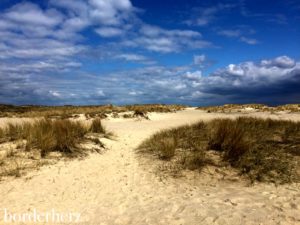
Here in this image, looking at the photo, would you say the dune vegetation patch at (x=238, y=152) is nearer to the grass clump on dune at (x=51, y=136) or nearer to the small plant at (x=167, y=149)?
the small plant at (x=167, y=149)

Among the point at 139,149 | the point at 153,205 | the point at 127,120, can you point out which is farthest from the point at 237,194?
the point at 127,120

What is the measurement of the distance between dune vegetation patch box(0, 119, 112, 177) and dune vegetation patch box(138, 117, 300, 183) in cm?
197

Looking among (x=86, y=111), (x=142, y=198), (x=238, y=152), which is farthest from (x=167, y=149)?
(x=86, y=111)

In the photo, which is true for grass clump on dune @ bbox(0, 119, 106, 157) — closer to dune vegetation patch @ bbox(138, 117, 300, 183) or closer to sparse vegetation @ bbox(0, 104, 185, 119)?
dune vegetation patch @ bbox(138, 117, 300, 183)

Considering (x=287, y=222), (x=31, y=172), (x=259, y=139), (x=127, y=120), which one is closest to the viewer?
(x=287, y=222)

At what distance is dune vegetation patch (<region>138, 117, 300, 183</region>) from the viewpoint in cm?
721

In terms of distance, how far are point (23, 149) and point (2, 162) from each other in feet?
3.69

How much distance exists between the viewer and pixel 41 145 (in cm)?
871

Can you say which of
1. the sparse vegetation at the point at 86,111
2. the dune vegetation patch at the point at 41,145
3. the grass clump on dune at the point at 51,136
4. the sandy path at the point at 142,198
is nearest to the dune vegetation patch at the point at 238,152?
the sandy path at the point at 142,198

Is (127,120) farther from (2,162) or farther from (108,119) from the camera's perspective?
(2,162)

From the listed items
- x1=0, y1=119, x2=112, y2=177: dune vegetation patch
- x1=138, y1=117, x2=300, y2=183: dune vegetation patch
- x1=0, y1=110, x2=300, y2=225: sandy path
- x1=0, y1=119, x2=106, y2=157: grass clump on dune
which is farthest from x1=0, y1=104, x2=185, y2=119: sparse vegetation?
x1=0, y1=110, x2=300, y2=225: sandy path

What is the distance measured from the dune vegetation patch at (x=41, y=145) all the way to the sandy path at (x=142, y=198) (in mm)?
593

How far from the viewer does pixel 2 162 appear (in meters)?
7.53

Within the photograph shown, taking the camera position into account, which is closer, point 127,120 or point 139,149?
point 139,149
